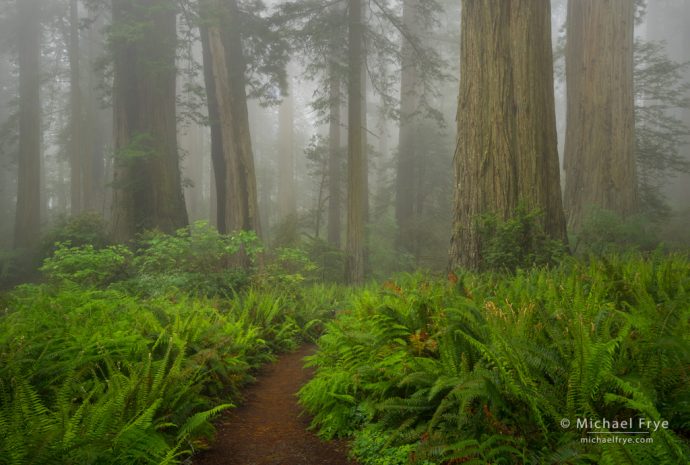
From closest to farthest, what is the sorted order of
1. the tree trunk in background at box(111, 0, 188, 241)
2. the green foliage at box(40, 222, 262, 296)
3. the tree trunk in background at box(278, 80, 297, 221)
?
the green foliage at box(40, 222, 262, 296)
the tree trunk in background at box(111, 0, 188, 241)
the tree trunk in background at box(278, 80, 297, 221)

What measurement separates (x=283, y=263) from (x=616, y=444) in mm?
11604

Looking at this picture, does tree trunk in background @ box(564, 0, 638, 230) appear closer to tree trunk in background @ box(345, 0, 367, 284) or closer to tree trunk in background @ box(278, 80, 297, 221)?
tree trunk in background @ box(345, 0, 367, 284)

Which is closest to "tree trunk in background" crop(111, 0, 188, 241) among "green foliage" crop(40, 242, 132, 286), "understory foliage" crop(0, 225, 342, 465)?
"green foliage" crop(40, 242, 132, 286)

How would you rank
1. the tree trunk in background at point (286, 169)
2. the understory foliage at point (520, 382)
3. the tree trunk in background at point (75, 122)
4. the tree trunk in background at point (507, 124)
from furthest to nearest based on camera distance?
the tree trunk in background at point (286, 169) < the tree trunk in background at point (75, 122) < the tree trunk in background at point (507, 124) < the understory foliage at point (520, 382)

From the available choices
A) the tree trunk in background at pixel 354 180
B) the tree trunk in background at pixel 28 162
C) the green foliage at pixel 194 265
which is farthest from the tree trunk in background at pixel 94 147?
the tree trunk in background at pixel 354 180

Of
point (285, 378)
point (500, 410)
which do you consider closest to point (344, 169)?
point (285, 378)

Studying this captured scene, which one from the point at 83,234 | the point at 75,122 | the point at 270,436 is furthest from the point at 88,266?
the point at 75,122

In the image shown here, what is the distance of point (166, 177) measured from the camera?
41.2 ft

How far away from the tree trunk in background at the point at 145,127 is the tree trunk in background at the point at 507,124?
8687mm

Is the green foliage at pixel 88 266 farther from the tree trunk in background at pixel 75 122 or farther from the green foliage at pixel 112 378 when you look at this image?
the tree trunk in background at pixel 75 122

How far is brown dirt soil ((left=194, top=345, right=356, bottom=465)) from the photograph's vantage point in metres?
3.19

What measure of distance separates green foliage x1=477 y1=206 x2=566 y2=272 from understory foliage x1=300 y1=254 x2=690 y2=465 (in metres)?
2.31

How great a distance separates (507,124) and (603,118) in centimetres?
486

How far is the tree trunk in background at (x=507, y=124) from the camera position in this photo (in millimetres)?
6926
